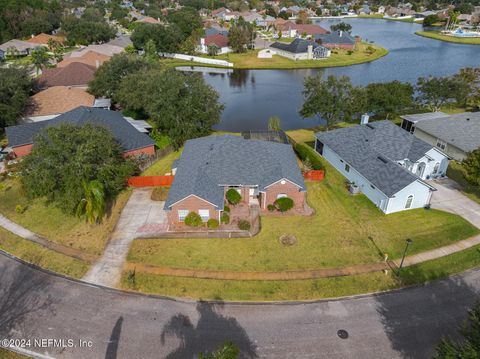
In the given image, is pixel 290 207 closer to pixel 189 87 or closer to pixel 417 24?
pixel 189 87

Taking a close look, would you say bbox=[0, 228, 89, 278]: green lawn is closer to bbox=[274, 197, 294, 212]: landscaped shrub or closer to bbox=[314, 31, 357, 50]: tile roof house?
bbox=[274, 197, 294, 212]: landscaped shrub

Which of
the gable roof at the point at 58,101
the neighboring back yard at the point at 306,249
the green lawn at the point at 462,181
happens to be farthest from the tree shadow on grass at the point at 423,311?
the gable roof at the point at 58,101

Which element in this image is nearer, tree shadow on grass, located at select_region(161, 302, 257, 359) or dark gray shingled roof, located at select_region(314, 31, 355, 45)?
tree shadow on grass, located at select_region(161, 302, 257, 359)

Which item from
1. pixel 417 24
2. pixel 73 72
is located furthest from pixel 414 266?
pixel 417 24

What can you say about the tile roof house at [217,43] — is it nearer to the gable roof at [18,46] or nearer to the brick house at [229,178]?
the gable roof at [18,46]

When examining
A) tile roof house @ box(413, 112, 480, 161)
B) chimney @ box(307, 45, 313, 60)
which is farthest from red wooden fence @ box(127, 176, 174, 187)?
chimney @ box(307, 45, 313, 60)

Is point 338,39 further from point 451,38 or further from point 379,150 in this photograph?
point 379,150
